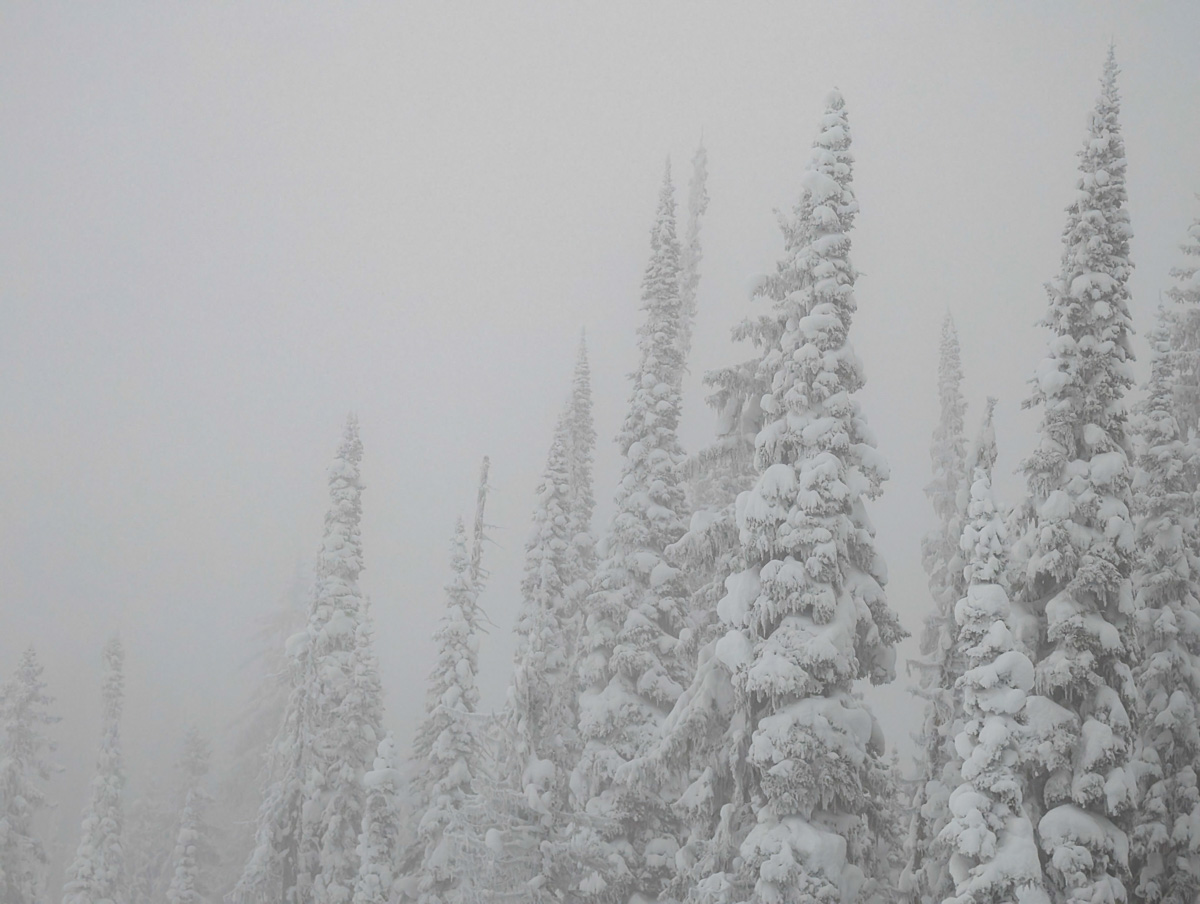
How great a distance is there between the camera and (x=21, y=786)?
3950cm

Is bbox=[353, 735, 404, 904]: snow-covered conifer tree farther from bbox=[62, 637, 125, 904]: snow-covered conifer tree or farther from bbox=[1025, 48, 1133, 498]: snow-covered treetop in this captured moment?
bbox=[62, 637, 125, 904]: snow-covered conifer tree

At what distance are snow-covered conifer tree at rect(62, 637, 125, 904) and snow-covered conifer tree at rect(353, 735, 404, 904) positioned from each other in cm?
2036

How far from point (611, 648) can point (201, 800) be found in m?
33.0

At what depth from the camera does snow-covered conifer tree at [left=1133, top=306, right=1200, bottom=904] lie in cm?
1888

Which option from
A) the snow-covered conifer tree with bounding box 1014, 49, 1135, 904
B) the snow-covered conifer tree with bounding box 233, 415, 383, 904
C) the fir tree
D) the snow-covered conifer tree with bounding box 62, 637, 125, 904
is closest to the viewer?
the snow-covered conifer tree with bounding box 1014, 49, 1135, 904

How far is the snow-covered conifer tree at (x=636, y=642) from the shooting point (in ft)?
73.7

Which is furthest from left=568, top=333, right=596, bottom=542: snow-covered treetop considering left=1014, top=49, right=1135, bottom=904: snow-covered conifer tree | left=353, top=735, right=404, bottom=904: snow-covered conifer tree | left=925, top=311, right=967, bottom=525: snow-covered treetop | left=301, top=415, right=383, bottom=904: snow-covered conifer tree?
left=1014, top=49, right=1135, bottom=904: snow-covered conifer tree

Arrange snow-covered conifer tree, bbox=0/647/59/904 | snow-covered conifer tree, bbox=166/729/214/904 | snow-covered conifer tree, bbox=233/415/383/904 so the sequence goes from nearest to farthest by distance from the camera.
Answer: snow-covered conifer tree, bbox=233/415/383/904 → snow-covered conifer tree, bbox=0/647/59/904 → snow-covered conifer tree, bbox=166/729/214/904

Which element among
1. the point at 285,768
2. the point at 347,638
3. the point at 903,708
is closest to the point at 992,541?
the point at 347,638

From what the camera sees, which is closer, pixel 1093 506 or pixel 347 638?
pixel 1093 506

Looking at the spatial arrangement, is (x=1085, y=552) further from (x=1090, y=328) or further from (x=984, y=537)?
(x=1090, y=328)

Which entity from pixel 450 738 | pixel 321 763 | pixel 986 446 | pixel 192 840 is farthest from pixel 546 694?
pixel 192 840

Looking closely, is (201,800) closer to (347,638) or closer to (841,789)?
(347,638)

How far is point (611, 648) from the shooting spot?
24703 mm
